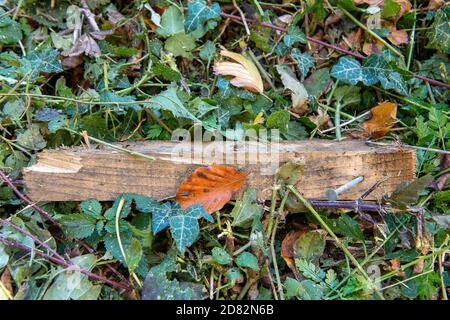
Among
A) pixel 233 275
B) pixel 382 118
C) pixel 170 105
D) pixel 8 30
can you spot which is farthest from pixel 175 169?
pixel 8 30

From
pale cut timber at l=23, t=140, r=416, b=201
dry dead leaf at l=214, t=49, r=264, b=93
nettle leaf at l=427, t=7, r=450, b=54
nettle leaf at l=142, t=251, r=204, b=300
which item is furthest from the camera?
nettle leaf at l=427, t=7, r=450, b=54

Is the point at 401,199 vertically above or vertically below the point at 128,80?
below

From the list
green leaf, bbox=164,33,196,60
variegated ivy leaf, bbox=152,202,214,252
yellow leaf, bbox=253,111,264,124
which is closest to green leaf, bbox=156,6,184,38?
green leaf, bbox=164,33,196,60

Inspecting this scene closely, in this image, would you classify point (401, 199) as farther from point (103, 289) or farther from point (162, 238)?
point (103, 289)

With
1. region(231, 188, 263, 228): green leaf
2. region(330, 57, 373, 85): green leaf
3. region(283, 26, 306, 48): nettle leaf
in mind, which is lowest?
region(231, 188, 263, 228): green leaf

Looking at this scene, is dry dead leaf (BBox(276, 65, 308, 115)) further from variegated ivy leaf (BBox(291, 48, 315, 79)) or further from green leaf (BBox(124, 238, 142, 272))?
green leaf (BBox(124, 238, 142, 272))

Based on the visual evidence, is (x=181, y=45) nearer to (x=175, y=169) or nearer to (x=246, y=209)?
(x=175, y=169)
